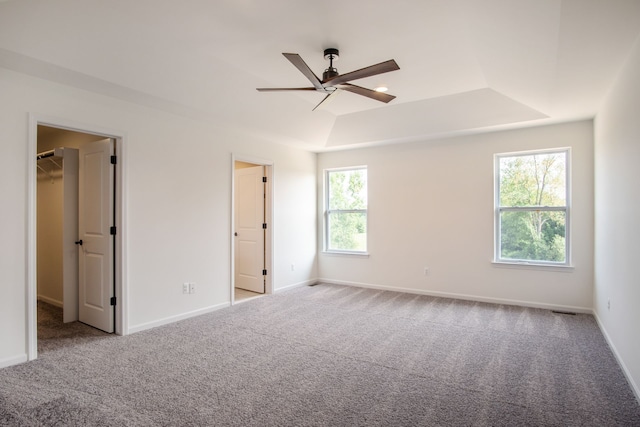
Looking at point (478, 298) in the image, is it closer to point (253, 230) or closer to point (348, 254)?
point (348, 254)

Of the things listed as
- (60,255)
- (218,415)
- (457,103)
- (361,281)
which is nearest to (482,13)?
(457,103)

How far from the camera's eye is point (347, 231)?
649 centimetres

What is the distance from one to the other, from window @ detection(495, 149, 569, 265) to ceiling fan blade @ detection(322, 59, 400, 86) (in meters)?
3.16

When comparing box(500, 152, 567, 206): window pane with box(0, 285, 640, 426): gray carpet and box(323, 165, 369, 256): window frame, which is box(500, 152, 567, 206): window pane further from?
box(323, 165, 369, 256): window frame

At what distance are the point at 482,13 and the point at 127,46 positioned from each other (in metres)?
2.84

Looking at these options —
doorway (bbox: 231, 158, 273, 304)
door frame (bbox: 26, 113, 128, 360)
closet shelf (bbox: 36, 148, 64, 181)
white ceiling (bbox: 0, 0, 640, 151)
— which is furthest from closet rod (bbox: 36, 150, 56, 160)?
doorway (bbox: 231, 158, 273, 304)

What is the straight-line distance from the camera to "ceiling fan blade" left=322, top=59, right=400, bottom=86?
2625 mm

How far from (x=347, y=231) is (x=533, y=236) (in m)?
2.92

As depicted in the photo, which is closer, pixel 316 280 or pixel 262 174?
pixel 262 174

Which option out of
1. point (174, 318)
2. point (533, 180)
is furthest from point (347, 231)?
point (174, 318)

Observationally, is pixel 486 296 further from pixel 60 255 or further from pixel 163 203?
pixel 60 255

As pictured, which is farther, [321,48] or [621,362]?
[321,48]

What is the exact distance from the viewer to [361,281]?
6230 mm

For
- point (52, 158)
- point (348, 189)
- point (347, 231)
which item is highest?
point (52, 158)
